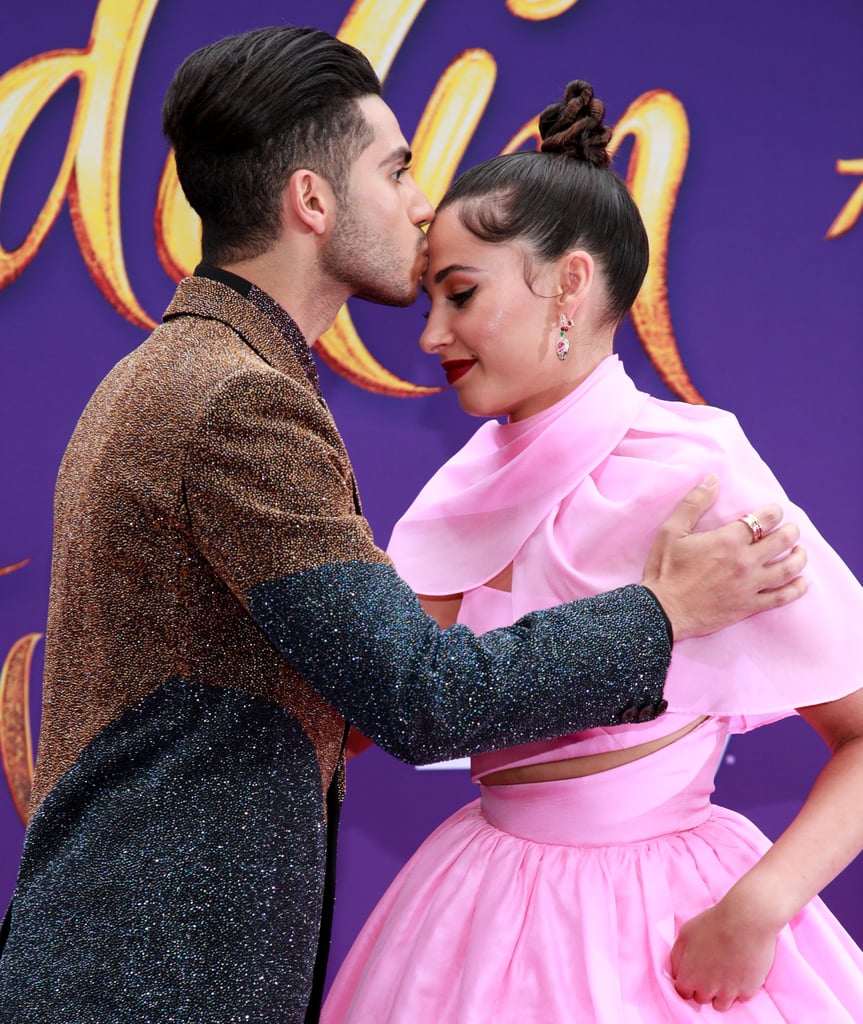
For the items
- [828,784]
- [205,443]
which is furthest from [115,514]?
[828,784]

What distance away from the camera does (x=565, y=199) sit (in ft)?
4.99

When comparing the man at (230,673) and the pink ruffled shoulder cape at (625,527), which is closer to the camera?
the man at (230,673)

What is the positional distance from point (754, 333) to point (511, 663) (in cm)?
166

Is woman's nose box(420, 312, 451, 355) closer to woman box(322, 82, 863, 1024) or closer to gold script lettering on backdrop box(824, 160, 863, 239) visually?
woman box(322, 82, 863, 1024)

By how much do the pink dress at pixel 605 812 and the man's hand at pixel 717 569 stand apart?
5 centimetres

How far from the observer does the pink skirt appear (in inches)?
49.4

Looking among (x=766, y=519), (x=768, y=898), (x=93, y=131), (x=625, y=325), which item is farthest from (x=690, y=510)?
(x=93, y=131)

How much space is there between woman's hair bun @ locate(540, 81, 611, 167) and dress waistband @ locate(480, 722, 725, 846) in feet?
2.45

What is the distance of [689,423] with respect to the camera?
57.9 inches

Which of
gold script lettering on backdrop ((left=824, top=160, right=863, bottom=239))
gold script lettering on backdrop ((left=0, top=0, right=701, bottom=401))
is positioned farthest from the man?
gold script lettering on backdrop ((left=824, top=160, right=863, bottom=239))

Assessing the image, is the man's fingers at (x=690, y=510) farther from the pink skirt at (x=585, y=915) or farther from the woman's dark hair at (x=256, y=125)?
the woman's dark hair at (x=256, y=125)

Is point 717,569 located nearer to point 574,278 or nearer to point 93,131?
point 574,278

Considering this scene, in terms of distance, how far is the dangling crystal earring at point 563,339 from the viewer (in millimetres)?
1511

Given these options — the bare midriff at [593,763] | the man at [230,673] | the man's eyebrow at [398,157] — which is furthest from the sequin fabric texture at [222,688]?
the man's eyebrow at [398,157]
